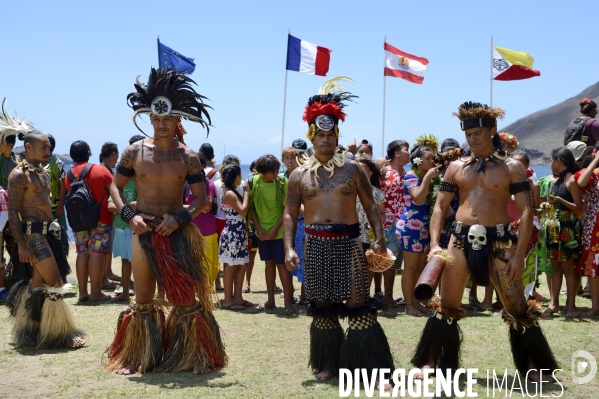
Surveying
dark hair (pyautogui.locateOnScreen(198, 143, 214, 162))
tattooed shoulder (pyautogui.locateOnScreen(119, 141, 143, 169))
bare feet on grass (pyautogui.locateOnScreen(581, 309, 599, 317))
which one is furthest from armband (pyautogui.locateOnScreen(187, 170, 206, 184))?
bare feet on grass (pyautogui.locateOnScreen(581, 309, 599, 317))

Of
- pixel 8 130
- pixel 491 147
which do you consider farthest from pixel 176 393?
pixel 8 130

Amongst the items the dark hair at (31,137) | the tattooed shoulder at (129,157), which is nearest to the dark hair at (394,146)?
the tattooed shoulder at (129,157)

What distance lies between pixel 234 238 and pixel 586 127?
19.6 ft

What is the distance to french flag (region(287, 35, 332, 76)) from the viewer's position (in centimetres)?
1681

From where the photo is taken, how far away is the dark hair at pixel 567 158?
28.6ft

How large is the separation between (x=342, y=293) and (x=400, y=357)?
4.12 feet

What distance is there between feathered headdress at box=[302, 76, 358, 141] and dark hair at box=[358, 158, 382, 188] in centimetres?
246

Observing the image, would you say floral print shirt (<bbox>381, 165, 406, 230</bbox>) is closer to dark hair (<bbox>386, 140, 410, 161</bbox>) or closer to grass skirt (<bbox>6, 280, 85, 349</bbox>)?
dark hair (<bbox>386, 140, 410, 161</bbox>)

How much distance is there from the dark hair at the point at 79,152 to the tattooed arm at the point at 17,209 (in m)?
2.49

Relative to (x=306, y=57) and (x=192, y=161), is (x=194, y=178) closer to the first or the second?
(x=192, y=161)

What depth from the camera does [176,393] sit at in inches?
219

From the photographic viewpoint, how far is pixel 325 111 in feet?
20.3

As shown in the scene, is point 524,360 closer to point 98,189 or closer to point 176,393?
point 176,393

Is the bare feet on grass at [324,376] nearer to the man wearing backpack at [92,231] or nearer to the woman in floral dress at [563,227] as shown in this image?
the woman in floral dress at [563,227]
